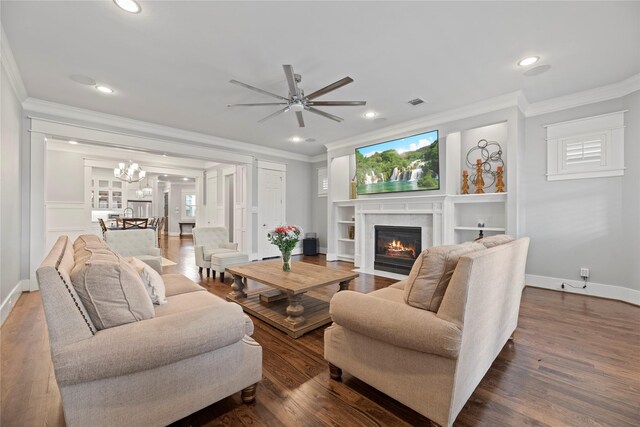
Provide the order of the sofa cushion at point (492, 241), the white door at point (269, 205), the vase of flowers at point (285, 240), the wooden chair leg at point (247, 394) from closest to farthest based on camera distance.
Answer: the wooden chair leg at point (247, 394) → the sofa cushion at point (492, 241) → the vase of flowers at point (285, 240) → the white door at point (269, 205)

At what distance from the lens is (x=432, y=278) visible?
4.90 feet

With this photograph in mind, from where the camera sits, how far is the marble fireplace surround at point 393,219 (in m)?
4.56

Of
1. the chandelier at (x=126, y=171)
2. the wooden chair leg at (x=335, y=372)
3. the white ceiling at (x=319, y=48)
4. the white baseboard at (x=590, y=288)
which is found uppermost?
the white ceiling at (x=319, y=48)

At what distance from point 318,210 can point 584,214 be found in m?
5.53

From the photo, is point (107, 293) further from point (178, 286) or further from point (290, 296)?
point (290, 296)

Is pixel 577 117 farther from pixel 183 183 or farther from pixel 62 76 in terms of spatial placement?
pixel 183 183

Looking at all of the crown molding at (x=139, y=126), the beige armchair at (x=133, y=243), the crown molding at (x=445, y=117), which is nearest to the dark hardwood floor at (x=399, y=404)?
the beige armchair at (x=133, y=243)

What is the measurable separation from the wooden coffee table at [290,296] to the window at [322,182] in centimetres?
418

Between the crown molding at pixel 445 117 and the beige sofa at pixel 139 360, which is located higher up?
the crown molding at pixel 445 117

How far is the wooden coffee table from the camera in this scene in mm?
2617

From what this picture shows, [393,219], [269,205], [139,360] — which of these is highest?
[269,205]

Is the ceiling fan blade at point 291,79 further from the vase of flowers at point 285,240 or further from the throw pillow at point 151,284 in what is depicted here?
the throw pillow at point 151,284

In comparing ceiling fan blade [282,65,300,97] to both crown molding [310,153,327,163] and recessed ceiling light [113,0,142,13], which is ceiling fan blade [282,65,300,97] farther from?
crown molding [310,153,327,163]

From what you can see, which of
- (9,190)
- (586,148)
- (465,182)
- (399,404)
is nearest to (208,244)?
(9,190)
